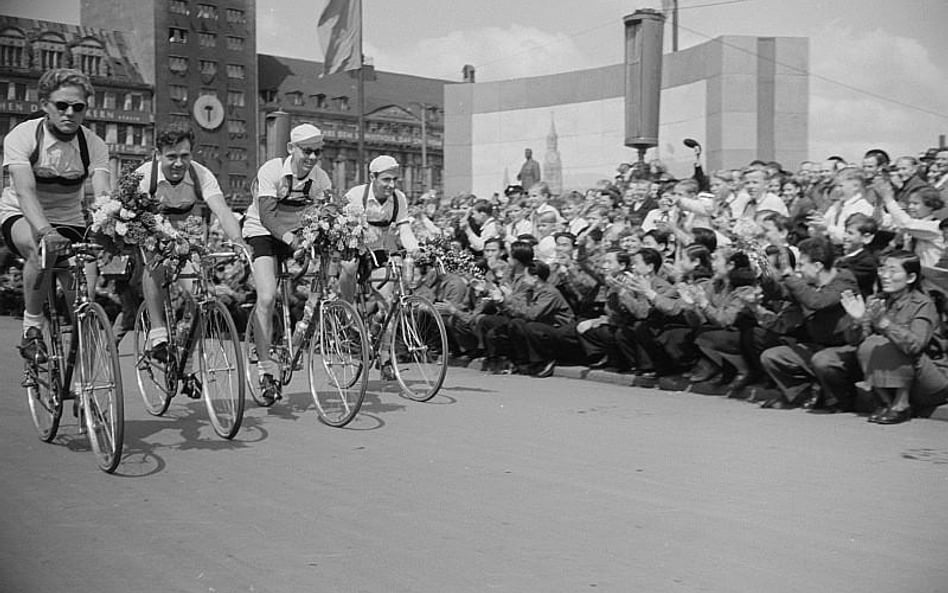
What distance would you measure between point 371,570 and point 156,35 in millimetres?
84410

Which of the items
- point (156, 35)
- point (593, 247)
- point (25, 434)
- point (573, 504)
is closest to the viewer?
point (573, 504)

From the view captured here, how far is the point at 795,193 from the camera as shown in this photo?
13906 millimetres

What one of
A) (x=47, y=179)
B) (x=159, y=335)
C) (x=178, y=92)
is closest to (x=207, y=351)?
(x=159, y=335)

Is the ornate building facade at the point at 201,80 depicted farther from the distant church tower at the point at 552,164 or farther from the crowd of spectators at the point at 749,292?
the crowd of spectators at the point at 749,292

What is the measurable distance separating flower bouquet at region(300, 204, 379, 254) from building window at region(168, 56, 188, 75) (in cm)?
7954

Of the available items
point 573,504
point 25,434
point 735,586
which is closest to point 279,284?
point 25,434

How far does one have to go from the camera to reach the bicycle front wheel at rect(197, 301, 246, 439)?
24.9 ft

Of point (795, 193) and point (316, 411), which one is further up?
point (795, 193)

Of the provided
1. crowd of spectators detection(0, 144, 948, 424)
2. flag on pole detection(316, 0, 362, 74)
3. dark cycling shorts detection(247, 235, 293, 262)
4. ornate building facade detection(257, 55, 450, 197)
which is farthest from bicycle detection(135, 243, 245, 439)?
ornate building facade detection(257, 55, 450, 197)

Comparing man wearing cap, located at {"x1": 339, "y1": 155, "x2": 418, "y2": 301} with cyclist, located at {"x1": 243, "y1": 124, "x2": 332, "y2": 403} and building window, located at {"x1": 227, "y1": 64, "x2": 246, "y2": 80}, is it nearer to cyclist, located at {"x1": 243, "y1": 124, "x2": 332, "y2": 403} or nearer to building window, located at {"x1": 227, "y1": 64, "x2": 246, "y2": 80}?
cyclist, located at {"x1": 243, "y1": 124, "x2": 332, "y2": 403}

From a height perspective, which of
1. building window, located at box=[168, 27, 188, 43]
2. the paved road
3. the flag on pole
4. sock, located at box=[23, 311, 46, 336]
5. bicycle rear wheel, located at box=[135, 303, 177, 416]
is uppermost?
building window, located at box=[168, 27, 188, 43]

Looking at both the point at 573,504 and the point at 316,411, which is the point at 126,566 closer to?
the point at 573,504

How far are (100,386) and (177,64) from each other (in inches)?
3318

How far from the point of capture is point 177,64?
8625cm
